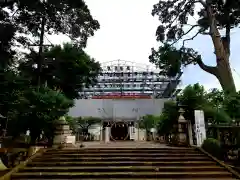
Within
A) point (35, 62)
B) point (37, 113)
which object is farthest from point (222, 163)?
point (35, 62)

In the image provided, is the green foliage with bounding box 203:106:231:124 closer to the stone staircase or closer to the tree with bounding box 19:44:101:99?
the stone staircase

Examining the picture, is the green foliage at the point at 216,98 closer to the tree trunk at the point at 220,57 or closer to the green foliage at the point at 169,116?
the green foliage at the point at 169,116

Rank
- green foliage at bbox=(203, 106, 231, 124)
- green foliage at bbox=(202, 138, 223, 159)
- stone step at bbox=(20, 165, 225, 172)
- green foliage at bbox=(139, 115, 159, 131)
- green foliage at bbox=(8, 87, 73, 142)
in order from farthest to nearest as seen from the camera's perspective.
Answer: green foliage at bbox=(139, 115, 159, 131), green foliage at bbox=(203, 106, 231, 124), green foliage at bbox=(8, 87, 73, 142), green foliage at bbox=(202, 138, 223, 159), stone step at bbox=(20, 165, 225, 172)

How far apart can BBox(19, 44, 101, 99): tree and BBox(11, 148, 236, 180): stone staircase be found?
11653mm

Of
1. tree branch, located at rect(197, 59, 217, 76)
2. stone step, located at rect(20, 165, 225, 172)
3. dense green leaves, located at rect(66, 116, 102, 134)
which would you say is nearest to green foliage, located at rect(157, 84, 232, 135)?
stone step, located at rect(20, 165, 225, 172)

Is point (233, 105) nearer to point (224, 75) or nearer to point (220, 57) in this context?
point (224, 75)

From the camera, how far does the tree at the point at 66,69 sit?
20.0m

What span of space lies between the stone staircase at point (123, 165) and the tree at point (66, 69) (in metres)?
11.7

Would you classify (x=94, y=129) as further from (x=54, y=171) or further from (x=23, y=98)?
(x=54, y=171)

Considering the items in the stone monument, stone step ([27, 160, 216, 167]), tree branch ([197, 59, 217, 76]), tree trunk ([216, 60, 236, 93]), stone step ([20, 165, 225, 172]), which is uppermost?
tree branch ([197, 59, 217, 76])

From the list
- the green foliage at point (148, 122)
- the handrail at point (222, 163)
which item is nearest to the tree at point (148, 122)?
the green foliage at point (148, 122)

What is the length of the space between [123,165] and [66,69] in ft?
48.0

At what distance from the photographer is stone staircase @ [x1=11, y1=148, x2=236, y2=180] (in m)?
6.76

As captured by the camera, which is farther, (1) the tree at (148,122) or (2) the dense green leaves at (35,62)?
(1) the tree at (148,122)
